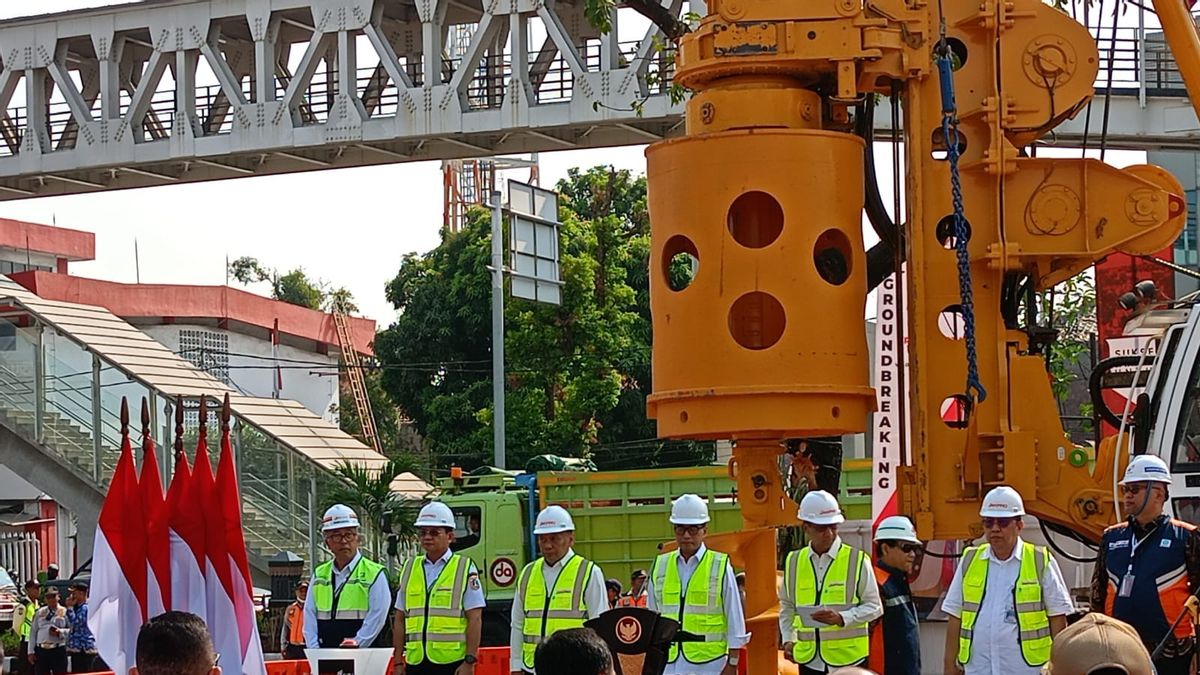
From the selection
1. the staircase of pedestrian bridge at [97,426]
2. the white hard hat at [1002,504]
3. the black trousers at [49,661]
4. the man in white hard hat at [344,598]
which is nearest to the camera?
the white hard hat at [1002,504]

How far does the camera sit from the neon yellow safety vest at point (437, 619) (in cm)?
1188

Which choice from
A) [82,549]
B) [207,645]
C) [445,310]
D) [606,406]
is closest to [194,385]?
[82,549]

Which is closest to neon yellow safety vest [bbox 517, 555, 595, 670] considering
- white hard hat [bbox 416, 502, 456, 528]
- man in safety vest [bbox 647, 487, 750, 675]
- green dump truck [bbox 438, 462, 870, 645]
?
man in safety vest [bbox 647, 487, 750, 675]

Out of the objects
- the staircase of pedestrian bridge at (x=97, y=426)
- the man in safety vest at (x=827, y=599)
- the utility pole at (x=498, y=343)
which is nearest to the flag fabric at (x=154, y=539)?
the man in safety vest at (x=827, y=599)

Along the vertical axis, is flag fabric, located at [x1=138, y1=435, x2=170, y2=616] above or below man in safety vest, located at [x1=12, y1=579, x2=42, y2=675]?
above

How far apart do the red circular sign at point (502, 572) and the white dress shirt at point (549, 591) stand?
1242 cm

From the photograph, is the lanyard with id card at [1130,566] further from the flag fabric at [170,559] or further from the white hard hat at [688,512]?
the flag fabric at [170,559]

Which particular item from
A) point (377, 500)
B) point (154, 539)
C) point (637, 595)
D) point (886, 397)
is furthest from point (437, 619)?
point (377, 500)

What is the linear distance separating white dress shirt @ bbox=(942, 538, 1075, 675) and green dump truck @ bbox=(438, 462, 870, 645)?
13922 millimetres

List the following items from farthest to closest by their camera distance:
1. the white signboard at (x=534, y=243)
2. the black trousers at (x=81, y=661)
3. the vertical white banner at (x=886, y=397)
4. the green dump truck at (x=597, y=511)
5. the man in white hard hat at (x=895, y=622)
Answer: the white signboard at (x=534, y=243) < the green dump truck at (x=597, y=511) < the black trousers at (x=81, y=661) < the vertical white banner at (x=886, y=397) < the man in white hard hat at (x=895, y=622)

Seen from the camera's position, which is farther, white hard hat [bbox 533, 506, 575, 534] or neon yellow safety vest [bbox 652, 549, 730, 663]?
white hard hat [bbox 533, 506, 575, 534]

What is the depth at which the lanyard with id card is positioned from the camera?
32.3ft

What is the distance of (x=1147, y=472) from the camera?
980 cm

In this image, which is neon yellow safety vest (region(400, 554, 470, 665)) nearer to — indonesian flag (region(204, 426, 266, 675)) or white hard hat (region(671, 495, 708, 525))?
indonesian flag (region(204, 426, 266, 675))
